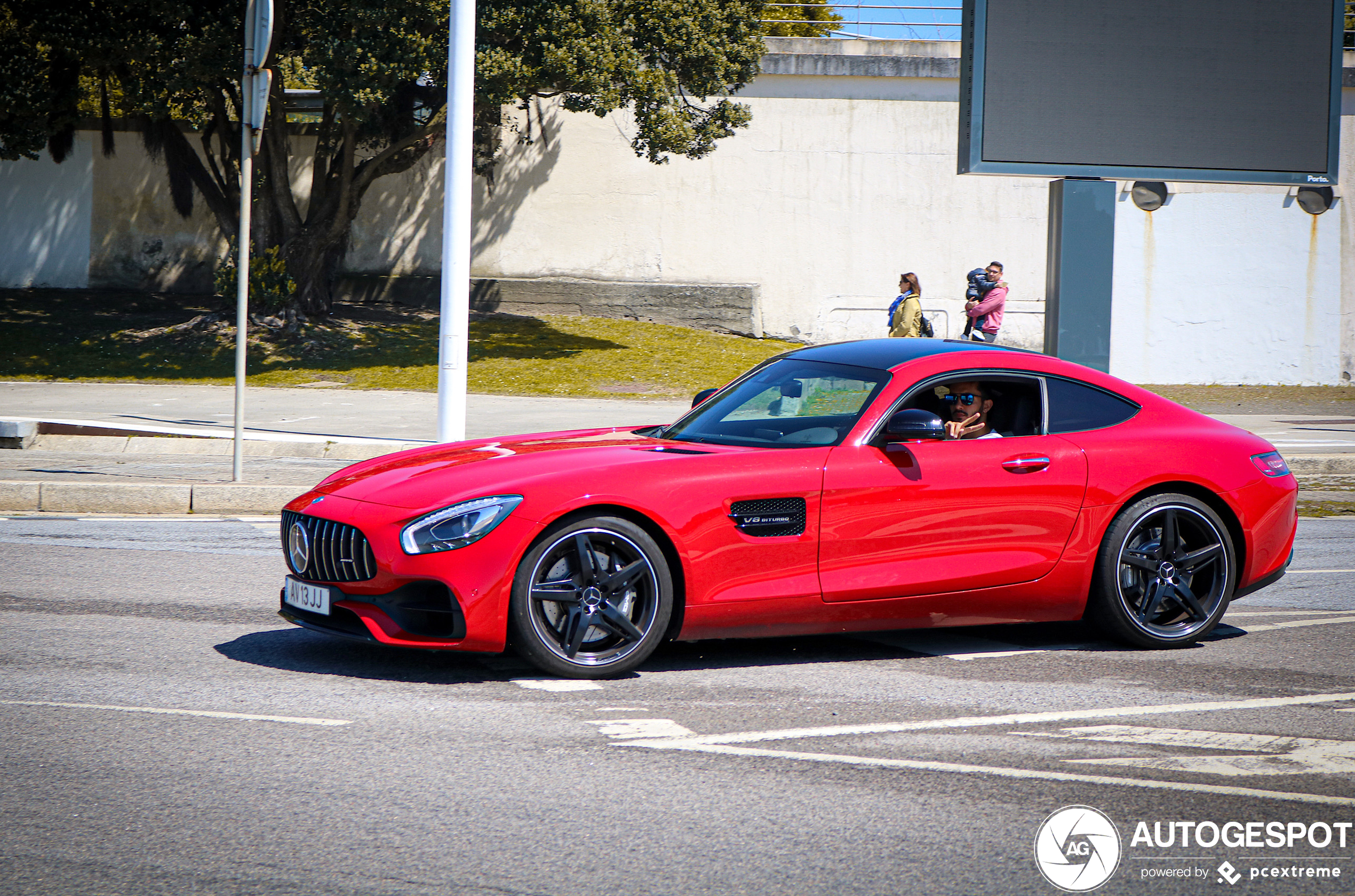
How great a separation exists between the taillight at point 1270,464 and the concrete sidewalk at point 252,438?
4764 millimetres

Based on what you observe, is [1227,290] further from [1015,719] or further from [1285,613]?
[1015,719]

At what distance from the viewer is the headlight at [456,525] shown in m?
4.99

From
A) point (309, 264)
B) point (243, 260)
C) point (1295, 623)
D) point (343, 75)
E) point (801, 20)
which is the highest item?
point (801, 20)

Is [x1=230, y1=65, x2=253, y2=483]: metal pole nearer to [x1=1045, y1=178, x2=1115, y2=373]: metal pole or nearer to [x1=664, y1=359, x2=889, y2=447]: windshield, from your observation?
[x1=664, y1=359, x2=889, y2=447]: windshield

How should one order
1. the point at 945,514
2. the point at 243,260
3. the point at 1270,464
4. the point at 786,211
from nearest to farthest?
the point at 945,514, the point at 1270,464, the point at 243,260, the point at 786,211

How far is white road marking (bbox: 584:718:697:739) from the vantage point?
454 centimetres

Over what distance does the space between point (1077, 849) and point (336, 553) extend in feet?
9.89

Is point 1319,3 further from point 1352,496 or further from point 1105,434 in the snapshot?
point 1105,434

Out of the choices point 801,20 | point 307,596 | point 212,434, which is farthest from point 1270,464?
point 801,20

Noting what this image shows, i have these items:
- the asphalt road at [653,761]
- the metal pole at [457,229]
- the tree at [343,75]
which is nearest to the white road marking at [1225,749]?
the asphalt road at [653,761]

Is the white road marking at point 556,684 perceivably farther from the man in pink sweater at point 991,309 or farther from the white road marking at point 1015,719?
the man in pink sweater at point 991,309

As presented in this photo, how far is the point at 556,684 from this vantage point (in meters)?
5.21

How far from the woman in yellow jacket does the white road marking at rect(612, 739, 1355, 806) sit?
479 inches

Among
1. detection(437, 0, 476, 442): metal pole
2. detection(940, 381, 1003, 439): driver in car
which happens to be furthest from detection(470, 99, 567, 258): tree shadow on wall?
detection(940, 381, 1003, 439): driver in car
